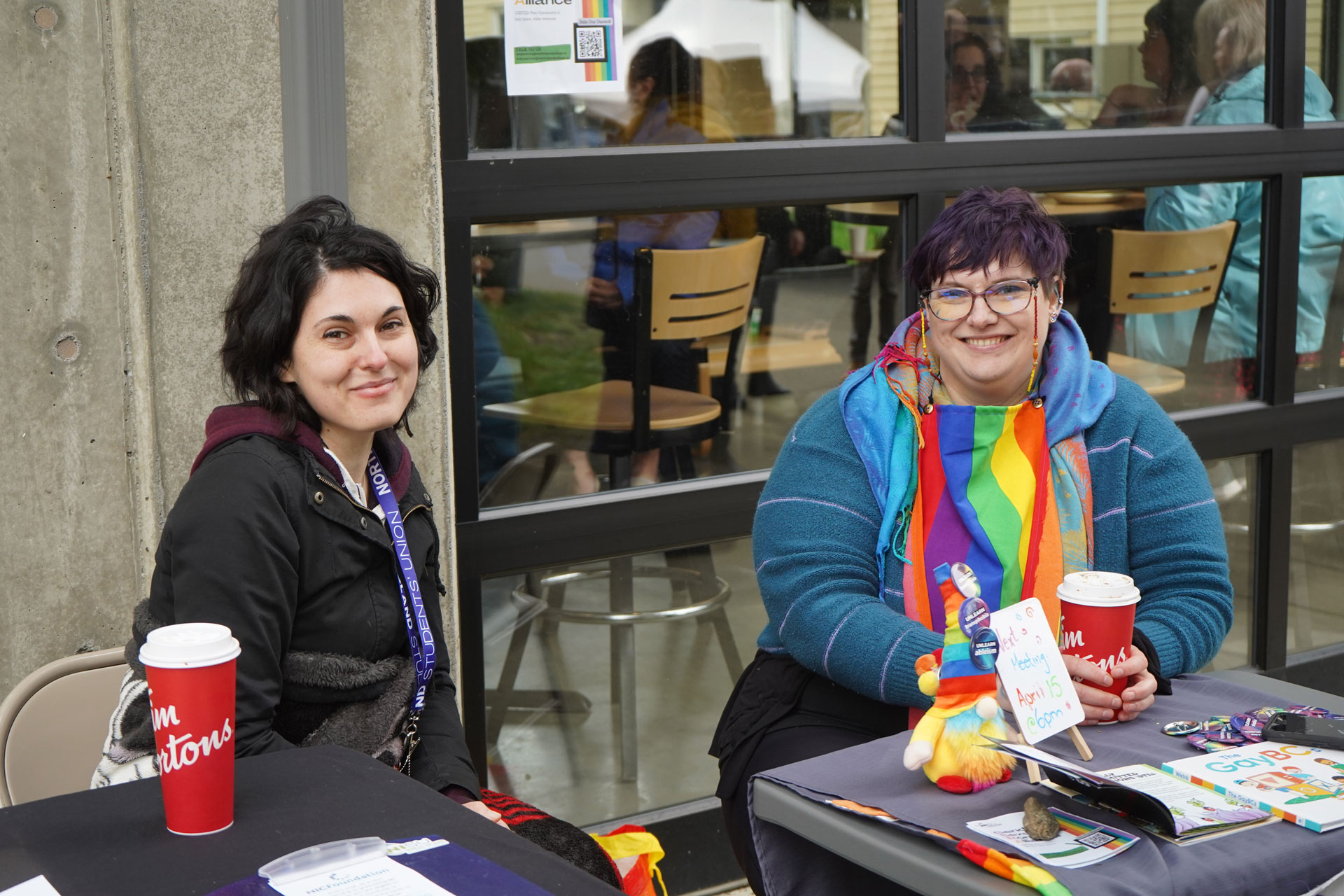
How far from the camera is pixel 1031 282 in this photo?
2320 millimetres

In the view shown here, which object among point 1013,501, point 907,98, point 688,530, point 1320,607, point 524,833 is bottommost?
point 1320,607

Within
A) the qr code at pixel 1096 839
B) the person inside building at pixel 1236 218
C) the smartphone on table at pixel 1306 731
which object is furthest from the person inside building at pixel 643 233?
the qr code at pixel 1096 839

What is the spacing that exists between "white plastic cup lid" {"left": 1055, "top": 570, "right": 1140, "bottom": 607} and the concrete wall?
157 centimetres

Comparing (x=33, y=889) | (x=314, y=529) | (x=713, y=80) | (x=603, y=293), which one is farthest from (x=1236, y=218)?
(x=33, y=889)

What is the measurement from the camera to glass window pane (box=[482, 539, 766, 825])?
3084mm

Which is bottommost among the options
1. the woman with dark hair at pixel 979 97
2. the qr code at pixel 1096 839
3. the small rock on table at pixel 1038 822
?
the qr code at pixel 1096 839

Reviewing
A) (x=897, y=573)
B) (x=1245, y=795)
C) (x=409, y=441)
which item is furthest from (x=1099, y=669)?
(x=409, y=441)

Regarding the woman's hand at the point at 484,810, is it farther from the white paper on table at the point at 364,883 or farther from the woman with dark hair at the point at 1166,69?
the woman with dark hair at the point at 1166,69

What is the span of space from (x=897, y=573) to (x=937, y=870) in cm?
89

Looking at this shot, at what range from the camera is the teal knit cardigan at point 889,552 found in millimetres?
2191

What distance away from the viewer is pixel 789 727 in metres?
2.28

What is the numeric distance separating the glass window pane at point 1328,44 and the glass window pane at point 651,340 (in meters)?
1.61

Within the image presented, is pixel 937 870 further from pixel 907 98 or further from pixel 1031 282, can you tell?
pixel 907 98

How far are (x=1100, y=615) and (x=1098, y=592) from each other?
0.03 m
